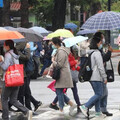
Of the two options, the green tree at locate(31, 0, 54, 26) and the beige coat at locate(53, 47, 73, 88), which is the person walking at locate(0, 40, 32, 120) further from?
the green tree at locate(31, 0, 54, 26)

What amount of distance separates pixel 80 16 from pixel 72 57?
60517 millimetres

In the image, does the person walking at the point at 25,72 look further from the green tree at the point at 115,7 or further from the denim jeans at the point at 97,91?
the green tree at the point at 115,7

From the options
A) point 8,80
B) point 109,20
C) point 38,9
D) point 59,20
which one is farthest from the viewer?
point 38,9

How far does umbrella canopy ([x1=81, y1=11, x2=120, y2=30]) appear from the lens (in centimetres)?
1247

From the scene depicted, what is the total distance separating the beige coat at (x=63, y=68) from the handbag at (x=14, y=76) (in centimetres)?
108

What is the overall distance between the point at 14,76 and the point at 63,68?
A: 1384 mm

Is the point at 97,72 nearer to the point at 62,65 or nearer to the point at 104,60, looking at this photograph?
the point at 104,60

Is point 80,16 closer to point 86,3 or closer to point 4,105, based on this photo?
point 86,3

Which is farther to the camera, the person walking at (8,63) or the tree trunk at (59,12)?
the tree trunk at (59,12)

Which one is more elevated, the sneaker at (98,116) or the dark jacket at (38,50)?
the dark jacket at (38,50)

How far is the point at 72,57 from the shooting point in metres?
12.6

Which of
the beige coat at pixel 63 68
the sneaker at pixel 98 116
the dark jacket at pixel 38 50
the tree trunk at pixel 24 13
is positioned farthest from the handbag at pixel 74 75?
the tree trunk at pixel 24 13

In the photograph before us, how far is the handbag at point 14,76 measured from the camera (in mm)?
10867

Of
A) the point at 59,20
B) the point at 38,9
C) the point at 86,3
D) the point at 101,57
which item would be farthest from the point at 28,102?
the point at 38,9
